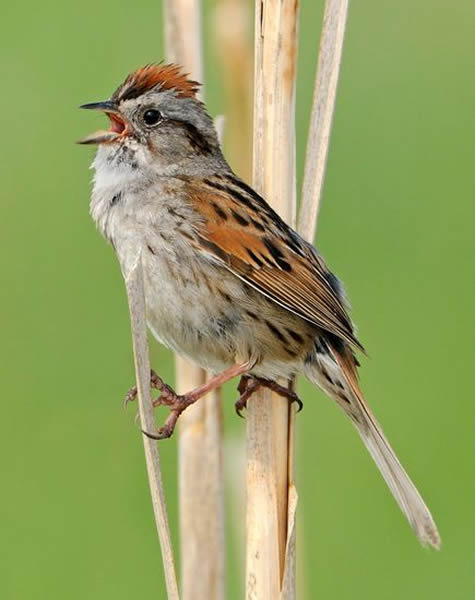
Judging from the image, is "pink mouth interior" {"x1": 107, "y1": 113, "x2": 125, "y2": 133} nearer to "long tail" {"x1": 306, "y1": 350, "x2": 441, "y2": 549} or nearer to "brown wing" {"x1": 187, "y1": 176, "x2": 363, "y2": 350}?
"brown wing" {"x1": 187, "y1": 176, "x2": 363, "y2": 350}

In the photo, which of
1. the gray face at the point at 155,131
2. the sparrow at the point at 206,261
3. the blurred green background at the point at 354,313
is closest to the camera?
the sparrow at the point at 206,261

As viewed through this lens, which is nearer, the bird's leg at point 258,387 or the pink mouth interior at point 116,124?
the bird's leg at point 258,387

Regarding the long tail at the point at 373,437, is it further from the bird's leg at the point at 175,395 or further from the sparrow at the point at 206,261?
the bird's leg at the point at 175,395

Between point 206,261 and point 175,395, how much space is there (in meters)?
0.37

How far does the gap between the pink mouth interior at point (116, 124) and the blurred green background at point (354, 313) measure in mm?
1147

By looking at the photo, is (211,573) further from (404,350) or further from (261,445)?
(404,350)

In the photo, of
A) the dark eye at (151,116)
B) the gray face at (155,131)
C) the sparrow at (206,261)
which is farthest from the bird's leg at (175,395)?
the dark eye at (151,116)

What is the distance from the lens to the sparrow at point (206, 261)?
3934mm

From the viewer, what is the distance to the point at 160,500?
10.5ft

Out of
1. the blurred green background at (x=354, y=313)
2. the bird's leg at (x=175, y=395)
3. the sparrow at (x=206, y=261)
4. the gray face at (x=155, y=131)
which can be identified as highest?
the gray face at (x=155, y=131)

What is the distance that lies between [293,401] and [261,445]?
0.25 metres

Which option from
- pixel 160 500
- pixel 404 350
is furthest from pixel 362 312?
pixel 160 500

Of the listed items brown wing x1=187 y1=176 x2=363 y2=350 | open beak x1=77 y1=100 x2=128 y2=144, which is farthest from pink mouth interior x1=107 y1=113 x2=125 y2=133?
brown wing x1=187 y1=176 x2=363 y2=350

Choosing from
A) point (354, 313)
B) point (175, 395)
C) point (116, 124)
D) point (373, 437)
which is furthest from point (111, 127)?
A: point (354, 313)
